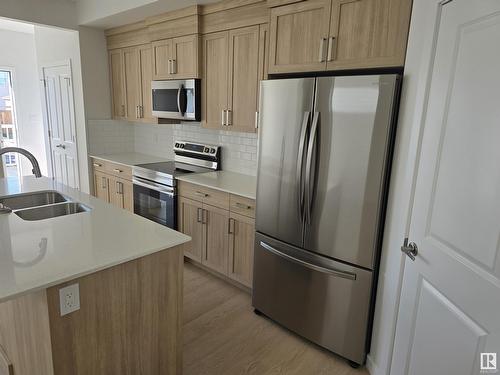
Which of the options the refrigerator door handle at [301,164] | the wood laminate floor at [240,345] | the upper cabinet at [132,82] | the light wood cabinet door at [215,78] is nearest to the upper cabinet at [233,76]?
the light wood cabinet door at [215,78]

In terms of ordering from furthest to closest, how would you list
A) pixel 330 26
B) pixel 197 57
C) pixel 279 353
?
pixel 197 57 → pixel 279 353 → pixel 330 26

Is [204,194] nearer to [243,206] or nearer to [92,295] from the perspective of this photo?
[243,206]

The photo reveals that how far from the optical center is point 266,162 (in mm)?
2305

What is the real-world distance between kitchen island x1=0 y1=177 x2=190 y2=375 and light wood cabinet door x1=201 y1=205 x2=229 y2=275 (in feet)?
3.55

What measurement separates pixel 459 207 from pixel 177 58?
286cm

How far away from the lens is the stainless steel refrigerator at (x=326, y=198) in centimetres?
182

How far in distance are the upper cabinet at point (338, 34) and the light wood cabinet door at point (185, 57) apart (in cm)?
104

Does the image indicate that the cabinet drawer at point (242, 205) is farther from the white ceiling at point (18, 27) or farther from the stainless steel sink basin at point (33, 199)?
the white ceiling at point (18, 27)

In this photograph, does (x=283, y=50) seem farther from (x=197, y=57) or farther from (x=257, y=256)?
(x=257, y=256)

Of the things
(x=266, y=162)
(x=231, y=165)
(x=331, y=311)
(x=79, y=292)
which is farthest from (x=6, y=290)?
(x=231, y=165)

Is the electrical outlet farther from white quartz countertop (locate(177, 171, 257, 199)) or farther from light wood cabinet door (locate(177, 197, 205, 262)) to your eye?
light wood cabinet door (locate(177, 197, 205, 262))

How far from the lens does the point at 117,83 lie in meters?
4.23

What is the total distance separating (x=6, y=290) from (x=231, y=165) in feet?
8.32

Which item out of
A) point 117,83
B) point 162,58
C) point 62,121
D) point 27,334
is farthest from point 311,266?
point 62,121
